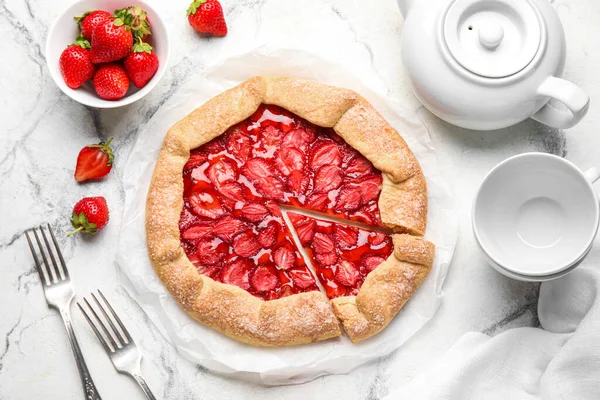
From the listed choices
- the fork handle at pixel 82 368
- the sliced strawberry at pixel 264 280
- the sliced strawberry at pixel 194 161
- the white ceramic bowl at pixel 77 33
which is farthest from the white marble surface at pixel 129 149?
the sliced strawberry at pixel 264 280

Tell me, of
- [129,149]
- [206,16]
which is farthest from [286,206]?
[206,16]

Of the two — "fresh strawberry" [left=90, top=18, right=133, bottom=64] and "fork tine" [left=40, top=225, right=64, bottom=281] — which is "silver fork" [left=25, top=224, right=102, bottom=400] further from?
"fresh strawberry" [left=90, top=18, right=133, bottom=64]

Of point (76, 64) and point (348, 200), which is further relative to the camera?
point (348, 200)

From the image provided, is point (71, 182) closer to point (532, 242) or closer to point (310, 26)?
point (310, 26)

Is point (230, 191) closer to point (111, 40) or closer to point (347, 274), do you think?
point (347, 274)

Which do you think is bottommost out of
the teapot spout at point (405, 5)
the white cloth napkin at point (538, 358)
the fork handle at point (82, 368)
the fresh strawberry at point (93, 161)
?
the white cloth napkin at point (538, 358)

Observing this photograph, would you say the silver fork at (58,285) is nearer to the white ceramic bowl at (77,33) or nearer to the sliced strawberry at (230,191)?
the white ceramic bowl at (77,33)

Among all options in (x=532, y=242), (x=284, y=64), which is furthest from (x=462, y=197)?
(x=284, y=64)
